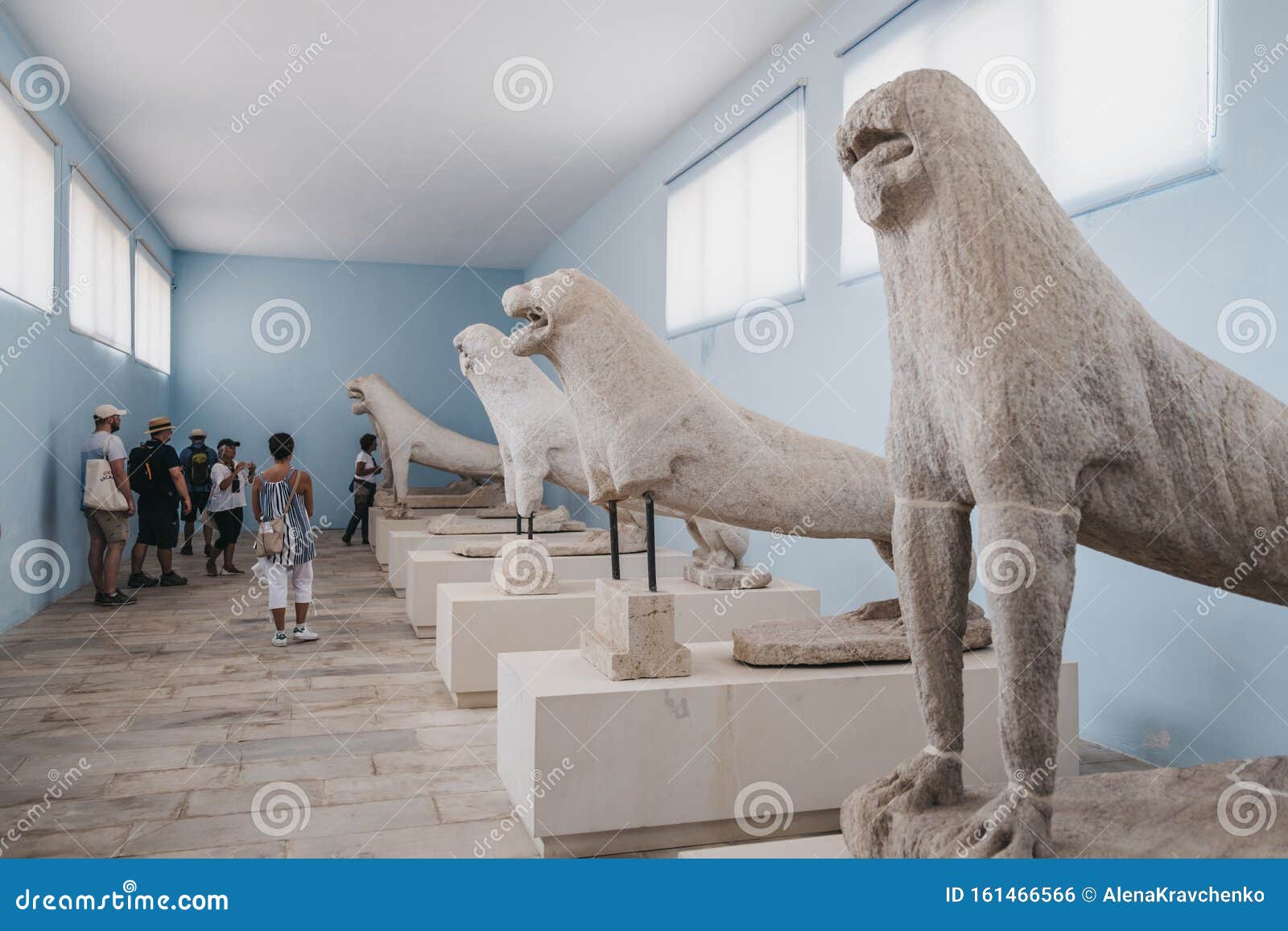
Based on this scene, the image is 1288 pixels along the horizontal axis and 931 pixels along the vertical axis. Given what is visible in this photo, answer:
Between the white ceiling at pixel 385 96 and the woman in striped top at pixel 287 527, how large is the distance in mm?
3478

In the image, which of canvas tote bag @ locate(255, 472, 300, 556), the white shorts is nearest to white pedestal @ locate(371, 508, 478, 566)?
the white shorts

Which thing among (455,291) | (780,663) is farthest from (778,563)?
(455,291)

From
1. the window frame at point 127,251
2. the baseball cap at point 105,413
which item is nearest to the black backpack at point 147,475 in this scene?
the baseball cap at point 105,413

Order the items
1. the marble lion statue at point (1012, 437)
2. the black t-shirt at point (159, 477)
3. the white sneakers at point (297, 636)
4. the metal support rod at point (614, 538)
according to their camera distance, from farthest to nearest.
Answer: the black t-shirt at point (159, 477), the white sneakers at point (297, 636), the metal support rod at point (614, 538), the marble lion statue at point (1012, 437)

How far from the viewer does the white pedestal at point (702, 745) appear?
3.39 metres

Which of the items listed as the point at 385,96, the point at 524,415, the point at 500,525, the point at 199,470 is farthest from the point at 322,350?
the point at 524,415

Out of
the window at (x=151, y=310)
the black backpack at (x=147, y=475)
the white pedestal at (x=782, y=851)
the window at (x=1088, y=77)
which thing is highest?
the window at (x=151, y=310)

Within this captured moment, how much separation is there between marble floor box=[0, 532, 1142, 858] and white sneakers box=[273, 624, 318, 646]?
7 centimetres

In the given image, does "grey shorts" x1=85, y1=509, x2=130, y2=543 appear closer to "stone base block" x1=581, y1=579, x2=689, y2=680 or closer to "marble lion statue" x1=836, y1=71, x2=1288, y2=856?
"stone base block" x1=581, y1=579, x2=689, y2=680

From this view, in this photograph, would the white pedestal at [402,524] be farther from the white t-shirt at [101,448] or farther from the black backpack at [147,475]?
the white t-shirt at [101,448]

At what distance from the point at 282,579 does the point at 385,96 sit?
16.1ft

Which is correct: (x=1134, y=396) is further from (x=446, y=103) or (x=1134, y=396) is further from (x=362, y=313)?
(x=362, y=313)

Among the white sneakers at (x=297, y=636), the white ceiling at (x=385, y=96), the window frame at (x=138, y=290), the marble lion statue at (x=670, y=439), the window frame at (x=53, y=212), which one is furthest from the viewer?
the window frame at (x=138, y=290)

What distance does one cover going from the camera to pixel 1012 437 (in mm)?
1726
